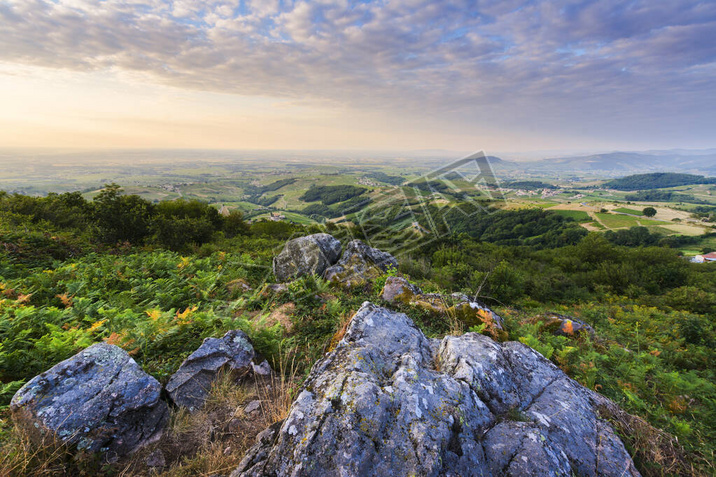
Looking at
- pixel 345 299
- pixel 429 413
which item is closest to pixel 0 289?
pixel 345 299

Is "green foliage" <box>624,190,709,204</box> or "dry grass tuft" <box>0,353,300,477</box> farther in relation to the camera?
"green foliage" <box>624,190,709,204</box>

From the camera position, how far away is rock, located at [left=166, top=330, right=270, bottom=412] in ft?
12.7

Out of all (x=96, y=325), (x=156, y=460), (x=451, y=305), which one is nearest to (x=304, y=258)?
(x=451, y=305)

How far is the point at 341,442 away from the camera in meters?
2.44

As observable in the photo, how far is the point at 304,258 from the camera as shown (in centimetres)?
1082

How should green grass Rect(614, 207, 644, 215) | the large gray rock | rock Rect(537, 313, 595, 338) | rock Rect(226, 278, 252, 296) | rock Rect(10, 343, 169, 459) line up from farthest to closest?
green grass Rect(614, 207, 644, 215)
rock Rect(226, 278, 252, 296)
rock Rect(537, 313, 595, 338)
rock Rect(10, 343, 169, 459)
the large gray rock

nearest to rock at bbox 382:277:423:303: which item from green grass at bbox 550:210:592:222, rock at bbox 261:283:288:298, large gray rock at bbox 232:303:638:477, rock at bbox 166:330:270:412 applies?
rock at bbox 261:283:288:298

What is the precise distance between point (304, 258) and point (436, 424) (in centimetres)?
878

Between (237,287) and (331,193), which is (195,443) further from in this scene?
(331,193)

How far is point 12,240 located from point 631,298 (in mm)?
37672

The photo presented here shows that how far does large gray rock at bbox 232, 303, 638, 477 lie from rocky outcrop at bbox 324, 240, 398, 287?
565cm

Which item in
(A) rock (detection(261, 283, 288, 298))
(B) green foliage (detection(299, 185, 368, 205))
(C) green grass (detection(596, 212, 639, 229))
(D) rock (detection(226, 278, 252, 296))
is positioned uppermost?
(A) rock (detection(261, 283, 288, 298))

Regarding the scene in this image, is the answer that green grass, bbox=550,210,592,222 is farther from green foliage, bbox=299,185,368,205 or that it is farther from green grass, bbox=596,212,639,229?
green foliage, bbox=299,185,368,205

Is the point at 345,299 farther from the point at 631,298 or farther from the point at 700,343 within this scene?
the point at 631,298
